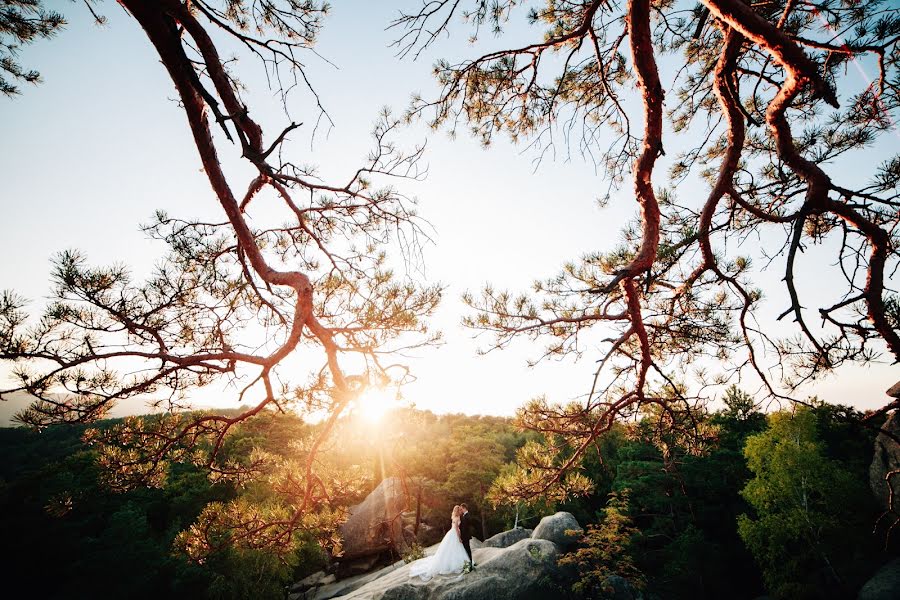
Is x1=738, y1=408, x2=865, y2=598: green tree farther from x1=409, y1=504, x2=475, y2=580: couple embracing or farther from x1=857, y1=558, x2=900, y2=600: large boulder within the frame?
x1=409, y1=504, x2=475, y2=580: couple embracing

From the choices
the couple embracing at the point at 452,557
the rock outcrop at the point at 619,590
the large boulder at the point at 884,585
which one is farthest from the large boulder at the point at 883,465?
the couple embracing at the point at 452,557

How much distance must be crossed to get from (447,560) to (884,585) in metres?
11.2

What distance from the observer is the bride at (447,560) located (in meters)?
6.71

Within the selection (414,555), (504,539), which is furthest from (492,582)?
(504,539)

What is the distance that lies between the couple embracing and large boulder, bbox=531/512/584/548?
3.40 metres

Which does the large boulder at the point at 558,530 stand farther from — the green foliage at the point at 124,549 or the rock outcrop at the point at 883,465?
the rock outcrop at the point at 883,465

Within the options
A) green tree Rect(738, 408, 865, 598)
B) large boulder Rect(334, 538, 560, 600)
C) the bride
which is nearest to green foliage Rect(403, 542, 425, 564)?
large boulder Rect(334, 538, 560, 600)

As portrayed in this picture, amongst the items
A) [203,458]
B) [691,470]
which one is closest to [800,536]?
[691,470]

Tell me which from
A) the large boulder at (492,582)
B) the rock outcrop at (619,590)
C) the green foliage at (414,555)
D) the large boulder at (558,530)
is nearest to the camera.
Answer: the large boulder at (492,582)

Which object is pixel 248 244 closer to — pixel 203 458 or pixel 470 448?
pixel 203 458

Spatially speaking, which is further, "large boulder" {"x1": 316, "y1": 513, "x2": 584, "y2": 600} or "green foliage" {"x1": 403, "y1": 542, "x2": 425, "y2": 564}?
"green foliage" {"x1": 403, "y1": 542, "x2": 425, "y2": 564}

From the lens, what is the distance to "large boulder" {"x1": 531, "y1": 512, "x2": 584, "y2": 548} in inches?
368

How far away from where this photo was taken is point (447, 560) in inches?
269

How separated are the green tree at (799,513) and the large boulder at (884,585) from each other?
570mm
